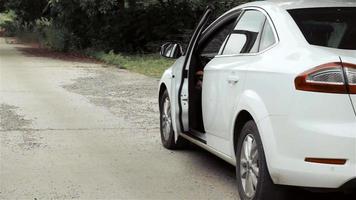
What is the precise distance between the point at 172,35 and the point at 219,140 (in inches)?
762

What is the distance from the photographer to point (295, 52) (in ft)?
14.6

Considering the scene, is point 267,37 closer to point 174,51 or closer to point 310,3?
point 310,3

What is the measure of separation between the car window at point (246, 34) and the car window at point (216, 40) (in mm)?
219

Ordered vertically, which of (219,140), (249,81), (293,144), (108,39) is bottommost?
(108,39)

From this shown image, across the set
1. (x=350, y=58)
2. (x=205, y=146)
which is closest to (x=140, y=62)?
(x=205, y=146)

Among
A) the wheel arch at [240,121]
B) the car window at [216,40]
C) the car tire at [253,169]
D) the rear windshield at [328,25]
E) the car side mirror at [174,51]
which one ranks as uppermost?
the rear windshield at [328,25]

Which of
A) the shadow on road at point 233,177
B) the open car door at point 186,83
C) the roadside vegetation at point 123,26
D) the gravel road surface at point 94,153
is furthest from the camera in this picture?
the roadside vegetation at point 123,26

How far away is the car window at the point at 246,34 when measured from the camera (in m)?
5.21

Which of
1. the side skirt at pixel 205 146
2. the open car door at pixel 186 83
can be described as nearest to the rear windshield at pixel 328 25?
the side skirt at pixel 205 146

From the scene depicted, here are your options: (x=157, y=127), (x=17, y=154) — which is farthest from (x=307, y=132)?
(x=157, y=127)

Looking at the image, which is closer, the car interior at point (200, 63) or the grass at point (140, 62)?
the car interior at point (200, 63)

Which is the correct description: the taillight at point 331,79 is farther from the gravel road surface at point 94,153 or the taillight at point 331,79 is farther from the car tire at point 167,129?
the car tire at point 167,129

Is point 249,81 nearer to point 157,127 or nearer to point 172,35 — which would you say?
point 157,127

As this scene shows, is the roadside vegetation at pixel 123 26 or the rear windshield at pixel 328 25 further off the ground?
the rear windshield at pixel 328 25
